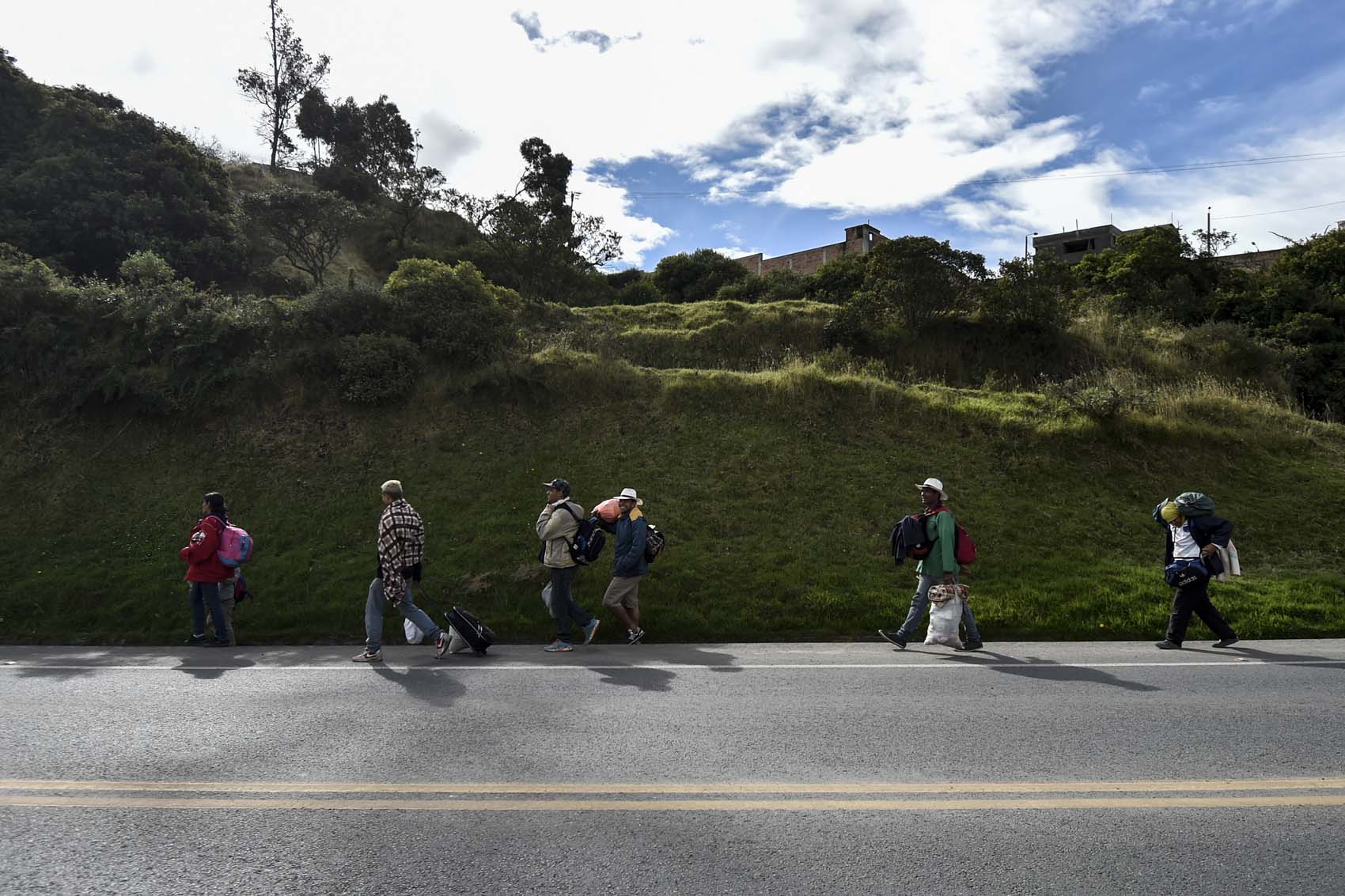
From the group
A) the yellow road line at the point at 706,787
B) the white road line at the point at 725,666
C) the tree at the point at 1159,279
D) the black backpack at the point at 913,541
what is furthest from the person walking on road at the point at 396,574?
the tree at the point at 1159,279

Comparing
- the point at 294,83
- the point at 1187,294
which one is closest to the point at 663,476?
the point at 1187,294

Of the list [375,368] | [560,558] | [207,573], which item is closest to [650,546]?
[560,558]

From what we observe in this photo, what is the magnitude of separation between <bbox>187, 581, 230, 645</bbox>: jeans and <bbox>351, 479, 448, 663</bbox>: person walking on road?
2.46 m

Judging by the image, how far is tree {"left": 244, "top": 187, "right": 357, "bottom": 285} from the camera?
27266 mm

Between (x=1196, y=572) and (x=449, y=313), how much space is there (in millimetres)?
15193

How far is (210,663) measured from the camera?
8.30 m

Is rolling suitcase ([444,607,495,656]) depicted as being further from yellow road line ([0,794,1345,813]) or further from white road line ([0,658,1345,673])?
yellow road line ([0,794,1345,813])

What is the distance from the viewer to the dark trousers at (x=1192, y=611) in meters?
8.63

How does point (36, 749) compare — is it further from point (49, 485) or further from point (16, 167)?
point (16, 167)

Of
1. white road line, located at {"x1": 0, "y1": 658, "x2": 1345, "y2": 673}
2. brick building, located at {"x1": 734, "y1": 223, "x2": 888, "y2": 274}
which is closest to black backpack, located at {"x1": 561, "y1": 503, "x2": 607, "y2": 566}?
white road line, located at {"x1": 0, "y1": 658, "x2": 1345, "y2": 673}

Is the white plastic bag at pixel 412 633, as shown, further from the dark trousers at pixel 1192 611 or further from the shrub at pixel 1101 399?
the shrub at pixel 1101 399

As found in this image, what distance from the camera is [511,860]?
346cm

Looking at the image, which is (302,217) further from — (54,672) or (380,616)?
(380,616)

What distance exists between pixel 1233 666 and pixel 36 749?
34.0 ft
